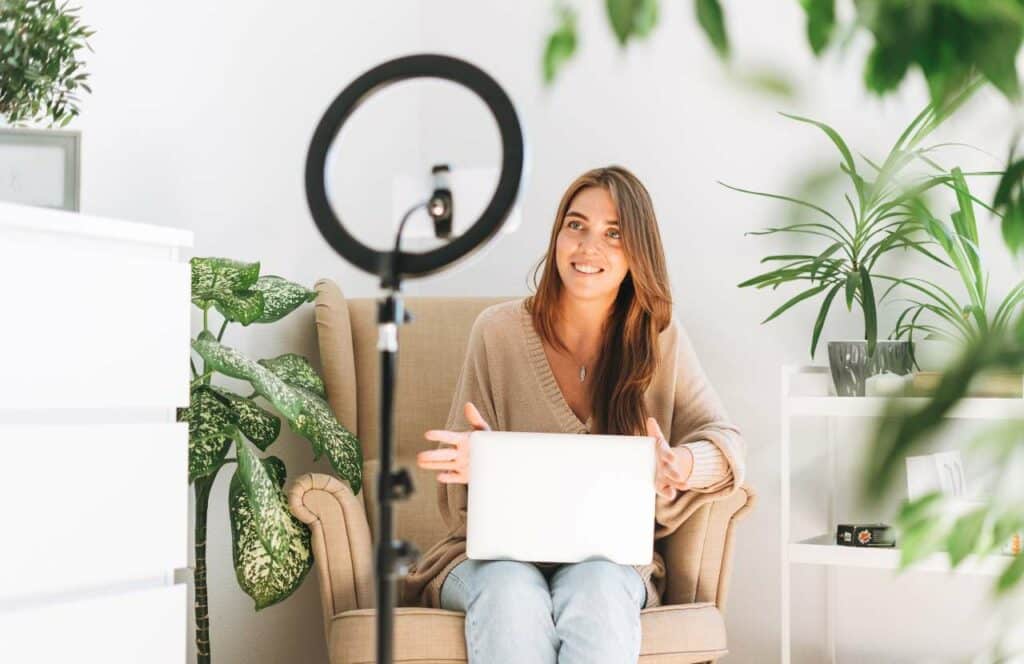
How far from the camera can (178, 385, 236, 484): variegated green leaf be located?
1933 mm

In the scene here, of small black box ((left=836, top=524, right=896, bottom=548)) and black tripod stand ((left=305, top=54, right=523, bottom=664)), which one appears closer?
black tripod stand ((left=305, top=54, right=523, bottom=664))

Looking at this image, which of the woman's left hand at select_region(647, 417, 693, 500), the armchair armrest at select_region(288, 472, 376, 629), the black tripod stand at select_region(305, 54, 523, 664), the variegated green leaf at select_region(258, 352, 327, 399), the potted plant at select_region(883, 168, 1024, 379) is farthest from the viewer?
the variegated green leaf at select_region(258, 352, 327, 399)

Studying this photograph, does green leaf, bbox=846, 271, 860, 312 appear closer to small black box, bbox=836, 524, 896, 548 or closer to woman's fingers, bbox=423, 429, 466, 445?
small black box, bbox=836, 524, 896, 548

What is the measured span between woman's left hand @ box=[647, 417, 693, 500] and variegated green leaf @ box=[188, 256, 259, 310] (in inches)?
28.7

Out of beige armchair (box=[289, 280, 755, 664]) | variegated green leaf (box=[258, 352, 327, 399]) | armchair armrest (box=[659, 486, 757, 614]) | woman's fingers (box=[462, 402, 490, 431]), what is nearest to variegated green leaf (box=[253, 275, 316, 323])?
variegated green leaf (box=[258, 352, 327, 399])

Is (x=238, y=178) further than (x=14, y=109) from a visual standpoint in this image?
Yes

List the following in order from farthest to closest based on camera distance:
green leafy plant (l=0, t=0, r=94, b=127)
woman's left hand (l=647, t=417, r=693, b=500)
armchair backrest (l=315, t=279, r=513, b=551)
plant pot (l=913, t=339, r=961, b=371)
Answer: armchair backrest (l=315, t=279, r=513, b=551) → woman's left hand (l=647, t=417, r=693, b=500) → green leafy plant (l=0, t=0, r=94, b=127) → plant pot (l=913, t=339, r=961, b=371)

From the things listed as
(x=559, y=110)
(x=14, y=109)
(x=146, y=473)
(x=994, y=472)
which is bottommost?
(x=146, y=473)

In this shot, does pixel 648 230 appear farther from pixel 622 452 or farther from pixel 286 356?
pixel 286 356

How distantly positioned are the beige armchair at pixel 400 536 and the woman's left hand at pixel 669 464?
16cm

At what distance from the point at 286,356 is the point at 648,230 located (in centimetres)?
74

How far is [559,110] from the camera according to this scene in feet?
Result: 9.43

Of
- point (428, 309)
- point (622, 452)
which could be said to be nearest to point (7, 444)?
point (622, 452)

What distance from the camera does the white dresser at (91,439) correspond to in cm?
130
